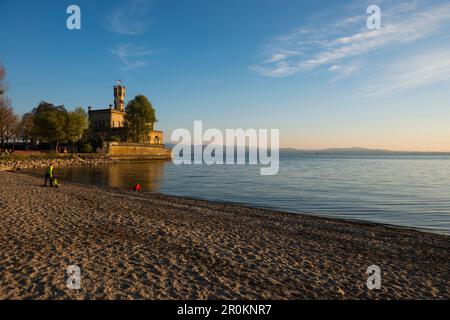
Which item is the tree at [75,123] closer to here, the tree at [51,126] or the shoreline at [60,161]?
the tree at [51,126]

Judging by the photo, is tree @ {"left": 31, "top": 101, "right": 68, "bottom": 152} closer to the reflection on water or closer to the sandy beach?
the reflection on water

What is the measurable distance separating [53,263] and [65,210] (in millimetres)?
8420

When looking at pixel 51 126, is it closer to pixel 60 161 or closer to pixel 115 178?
pixel 60 161

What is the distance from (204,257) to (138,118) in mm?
96416

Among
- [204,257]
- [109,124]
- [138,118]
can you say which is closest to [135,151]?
[138,118]

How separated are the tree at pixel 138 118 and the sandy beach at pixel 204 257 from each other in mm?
86501

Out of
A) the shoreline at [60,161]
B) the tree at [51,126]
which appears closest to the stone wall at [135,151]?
the shoreline at [60,161]

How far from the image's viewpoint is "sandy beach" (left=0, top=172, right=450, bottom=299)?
7203 millimetres

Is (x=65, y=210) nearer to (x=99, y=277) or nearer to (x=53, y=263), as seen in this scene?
(x=53, y=263)

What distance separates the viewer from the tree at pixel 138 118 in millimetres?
99938

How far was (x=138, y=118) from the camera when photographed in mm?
100000

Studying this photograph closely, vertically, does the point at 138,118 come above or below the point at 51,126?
above
